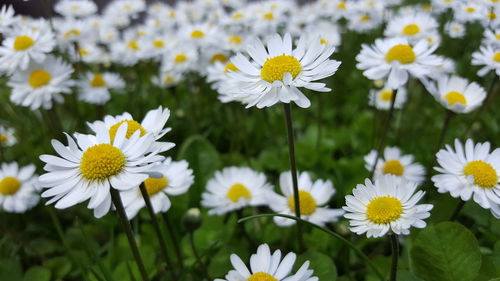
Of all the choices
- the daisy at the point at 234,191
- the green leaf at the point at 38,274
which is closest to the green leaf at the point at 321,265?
the daisy at the point at 234,191

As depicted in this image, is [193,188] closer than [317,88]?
No

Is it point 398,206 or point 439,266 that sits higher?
point 398,206

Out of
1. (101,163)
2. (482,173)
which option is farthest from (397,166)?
(101,163)

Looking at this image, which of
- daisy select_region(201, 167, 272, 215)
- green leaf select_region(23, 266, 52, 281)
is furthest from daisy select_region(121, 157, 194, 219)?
green leaf select_region(23, 266, 52, 281)

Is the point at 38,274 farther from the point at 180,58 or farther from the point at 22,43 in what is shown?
the point at 180,58

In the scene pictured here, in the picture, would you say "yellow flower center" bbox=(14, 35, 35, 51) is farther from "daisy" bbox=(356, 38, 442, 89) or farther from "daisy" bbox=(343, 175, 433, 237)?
"daisy" bbox=(343, 175, 433, 237)

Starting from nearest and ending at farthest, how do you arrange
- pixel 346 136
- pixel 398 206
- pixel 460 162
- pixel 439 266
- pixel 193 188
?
pixel 398 206 → pixel 439 266 → pixel 460 162 → pixel 193 188 → pixel 346 136

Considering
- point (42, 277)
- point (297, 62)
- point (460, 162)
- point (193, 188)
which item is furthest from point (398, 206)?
point (42, 277)

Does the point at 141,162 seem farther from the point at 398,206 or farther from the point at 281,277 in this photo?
the point at 398,206
